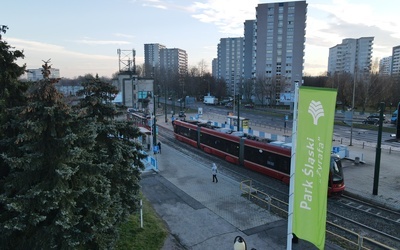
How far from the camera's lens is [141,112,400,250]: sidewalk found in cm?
1203

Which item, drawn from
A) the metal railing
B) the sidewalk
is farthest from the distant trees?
the metal railing

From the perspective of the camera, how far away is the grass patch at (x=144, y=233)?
1137 centimetres

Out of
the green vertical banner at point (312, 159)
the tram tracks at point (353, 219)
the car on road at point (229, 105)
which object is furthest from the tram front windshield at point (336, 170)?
the car on road at point (229, 105)

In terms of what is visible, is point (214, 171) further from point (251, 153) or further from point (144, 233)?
point (144, 233)

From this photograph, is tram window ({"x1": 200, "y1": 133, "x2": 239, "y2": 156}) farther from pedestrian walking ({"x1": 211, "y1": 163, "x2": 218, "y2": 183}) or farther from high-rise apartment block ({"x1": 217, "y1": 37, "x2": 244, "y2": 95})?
high-rise apartment block ({"x1": 217, "y1": 37, "x2": 244, "y2": 95})

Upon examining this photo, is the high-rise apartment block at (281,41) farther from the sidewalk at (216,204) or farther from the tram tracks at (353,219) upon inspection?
the tram tracks at (353,219)

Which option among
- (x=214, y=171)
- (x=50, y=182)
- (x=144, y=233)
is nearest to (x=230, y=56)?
(x=214, y=171)

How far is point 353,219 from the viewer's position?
14.2 m

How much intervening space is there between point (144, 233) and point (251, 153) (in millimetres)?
12056

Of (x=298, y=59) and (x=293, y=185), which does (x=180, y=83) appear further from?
(x=293, y=185)

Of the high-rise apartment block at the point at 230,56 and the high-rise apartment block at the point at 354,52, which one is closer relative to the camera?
the high-rise apartment block at the point at 230,56

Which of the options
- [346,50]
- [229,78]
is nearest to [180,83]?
[229,78]

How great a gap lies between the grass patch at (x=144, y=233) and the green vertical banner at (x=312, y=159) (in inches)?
268

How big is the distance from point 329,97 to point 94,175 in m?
6.56
